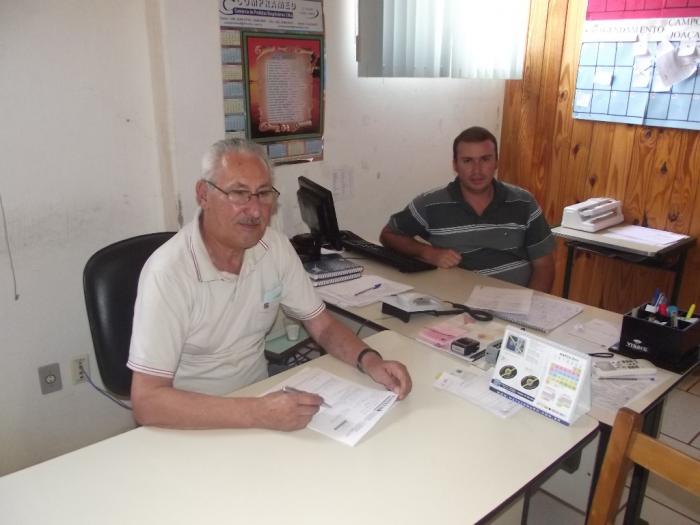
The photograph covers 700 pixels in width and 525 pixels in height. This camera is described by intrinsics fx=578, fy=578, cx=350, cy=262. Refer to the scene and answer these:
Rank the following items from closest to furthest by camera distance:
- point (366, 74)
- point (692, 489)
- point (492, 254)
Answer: point (692, 489) < point (492, 254) < point (366, 74)

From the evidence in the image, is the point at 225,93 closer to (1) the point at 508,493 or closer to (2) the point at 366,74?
(2) the point at 366,74

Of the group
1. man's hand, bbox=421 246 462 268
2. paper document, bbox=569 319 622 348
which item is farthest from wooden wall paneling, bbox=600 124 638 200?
paper document, bbox=569 319 622 348

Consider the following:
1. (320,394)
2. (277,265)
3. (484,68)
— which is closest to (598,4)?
(484,68)

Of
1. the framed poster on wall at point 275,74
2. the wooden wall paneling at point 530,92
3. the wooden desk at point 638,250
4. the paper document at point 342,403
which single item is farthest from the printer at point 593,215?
the paper document at point 342,403

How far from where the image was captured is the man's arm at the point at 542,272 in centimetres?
261

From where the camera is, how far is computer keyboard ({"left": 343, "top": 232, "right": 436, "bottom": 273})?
2.45m

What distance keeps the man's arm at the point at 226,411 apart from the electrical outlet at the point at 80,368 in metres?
1.19

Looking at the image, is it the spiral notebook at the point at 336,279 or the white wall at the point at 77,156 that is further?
the spiral notebook at the point at 336,279

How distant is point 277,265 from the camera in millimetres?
1753

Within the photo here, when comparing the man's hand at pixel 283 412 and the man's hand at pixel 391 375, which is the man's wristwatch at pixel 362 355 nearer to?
the man's hand at pixel 391 375

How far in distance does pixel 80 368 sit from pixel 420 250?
1511mm

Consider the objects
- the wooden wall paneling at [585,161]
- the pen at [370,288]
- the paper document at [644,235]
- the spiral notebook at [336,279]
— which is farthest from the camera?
the wooden wall paneling at [585,161]

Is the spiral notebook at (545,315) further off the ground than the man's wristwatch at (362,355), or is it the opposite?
the man's wristwatch at (362,355)

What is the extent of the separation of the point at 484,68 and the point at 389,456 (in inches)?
108
